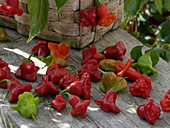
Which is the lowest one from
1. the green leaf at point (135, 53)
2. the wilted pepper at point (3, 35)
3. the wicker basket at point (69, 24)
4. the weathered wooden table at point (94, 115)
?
the weathered wooden table at point (94, 115)

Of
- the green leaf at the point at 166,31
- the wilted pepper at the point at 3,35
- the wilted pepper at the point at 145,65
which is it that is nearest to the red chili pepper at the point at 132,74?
the wilted pepper at the point at 145,65

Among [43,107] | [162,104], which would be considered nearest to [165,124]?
[162,104]

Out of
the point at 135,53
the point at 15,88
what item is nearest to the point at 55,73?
the point at 15,88

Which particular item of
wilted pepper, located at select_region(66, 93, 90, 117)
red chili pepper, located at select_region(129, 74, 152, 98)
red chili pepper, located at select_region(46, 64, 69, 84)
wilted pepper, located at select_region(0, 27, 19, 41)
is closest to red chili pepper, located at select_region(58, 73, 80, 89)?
red chili pepper, located at select_region(46, 64, 69, 84)

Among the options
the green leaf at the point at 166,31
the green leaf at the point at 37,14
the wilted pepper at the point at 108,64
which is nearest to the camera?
the green leaf at the point at 37,14

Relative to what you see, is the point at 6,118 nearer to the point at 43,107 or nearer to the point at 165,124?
the point at 43,107

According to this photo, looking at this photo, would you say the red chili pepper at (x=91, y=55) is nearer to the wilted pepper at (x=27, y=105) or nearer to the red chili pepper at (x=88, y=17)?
the red chili pepper at (x=88, y=17)

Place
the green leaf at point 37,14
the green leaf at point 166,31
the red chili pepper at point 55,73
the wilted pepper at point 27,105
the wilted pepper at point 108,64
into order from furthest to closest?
1. the green leaf at point 166,31
2. the wilted pepper at point 108,64
3. the red chili pepper at point 55,73
4. the green leaf at point 37,14
5. the wilted pepper at point 27,105
